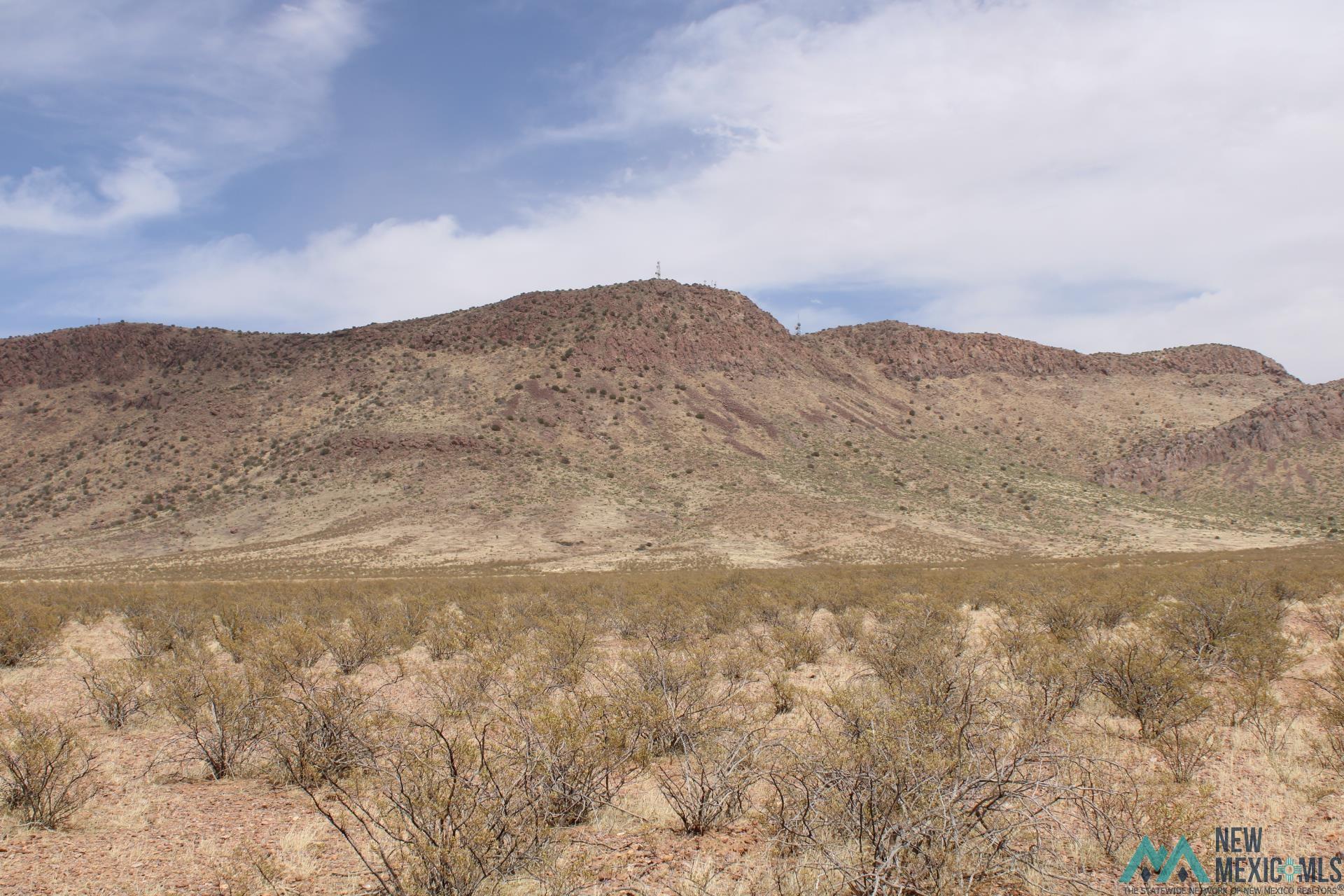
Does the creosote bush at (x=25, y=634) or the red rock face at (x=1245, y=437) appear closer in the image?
the creosote bush at (x=25, y=634)

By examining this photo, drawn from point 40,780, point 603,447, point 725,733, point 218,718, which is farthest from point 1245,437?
point 40,780

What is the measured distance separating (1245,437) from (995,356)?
3151 centimetres

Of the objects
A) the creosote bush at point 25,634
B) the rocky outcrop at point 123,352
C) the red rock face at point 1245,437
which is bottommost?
the creosote bush at point 25,634

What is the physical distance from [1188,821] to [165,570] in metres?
46.0

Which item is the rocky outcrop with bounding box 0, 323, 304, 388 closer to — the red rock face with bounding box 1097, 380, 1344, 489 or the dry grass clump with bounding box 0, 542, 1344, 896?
the dry grass clump with bounding box 0, 542, 1344, 896

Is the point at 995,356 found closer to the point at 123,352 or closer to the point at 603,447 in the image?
the point at 603,447

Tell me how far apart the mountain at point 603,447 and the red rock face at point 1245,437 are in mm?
255

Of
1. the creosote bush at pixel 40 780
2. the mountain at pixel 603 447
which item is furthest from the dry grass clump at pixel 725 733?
the mountain at pixel 603 447

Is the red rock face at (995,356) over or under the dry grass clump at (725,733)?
over

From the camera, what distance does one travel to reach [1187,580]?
2144 centimetres

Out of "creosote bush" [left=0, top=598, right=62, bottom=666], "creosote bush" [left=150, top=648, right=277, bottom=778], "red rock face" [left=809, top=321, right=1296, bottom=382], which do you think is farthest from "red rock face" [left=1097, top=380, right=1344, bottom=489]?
"creosote bush" [left=0, top=598, right=62, bottom=666]

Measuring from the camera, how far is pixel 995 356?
9575cm

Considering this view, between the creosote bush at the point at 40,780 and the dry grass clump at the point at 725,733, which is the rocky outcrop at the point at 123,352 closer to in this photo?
the dry grass clump at the point at 725,733

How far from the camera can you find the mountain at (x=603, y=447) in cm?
4856
